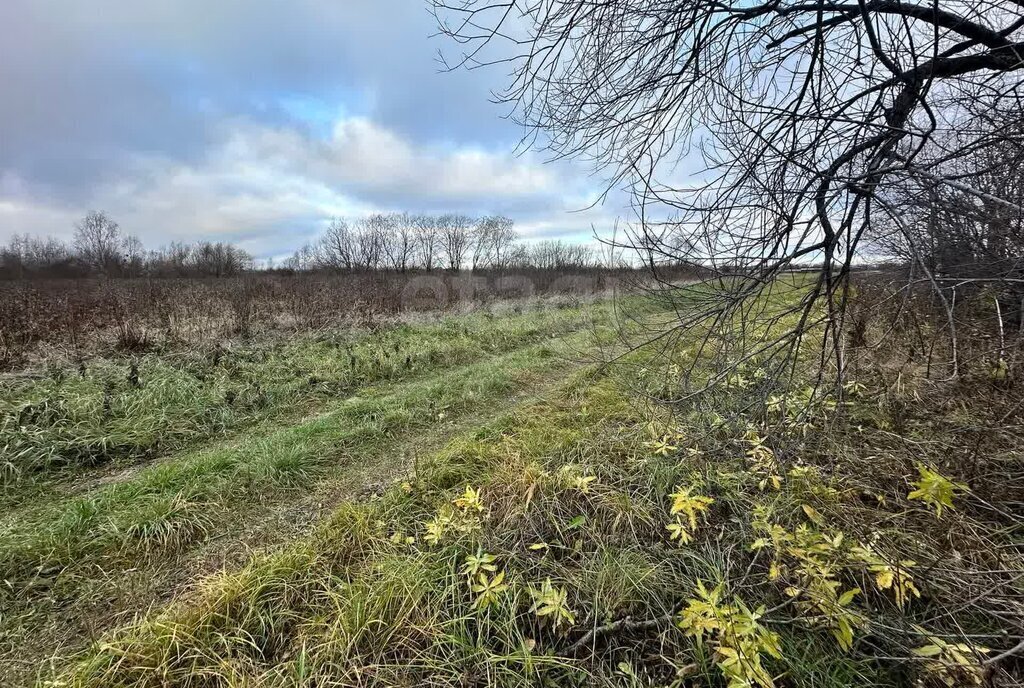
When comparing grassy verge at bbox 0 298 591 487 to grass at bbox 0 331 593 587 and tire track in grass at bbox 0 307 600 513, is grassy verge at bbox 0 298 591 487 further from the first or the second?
grass at bbox 0 331 593 587

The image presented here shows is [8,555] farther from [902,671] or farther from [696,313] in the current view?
[902,671]

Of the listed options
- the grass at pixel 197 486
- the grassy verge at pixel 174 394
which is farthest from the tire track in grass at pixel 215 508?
the grassy verge at pixel 174 394

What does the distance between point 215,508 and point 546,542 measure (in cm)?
283

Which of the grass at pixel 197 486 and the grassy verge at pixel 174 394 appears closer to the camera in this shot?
the grass at pixel 197 486

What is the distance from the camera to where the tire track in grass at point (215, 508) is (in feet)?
8.06

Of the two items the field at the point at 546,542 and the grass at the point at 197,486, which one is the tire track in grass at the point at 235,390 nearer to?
the field at the point at 546,542

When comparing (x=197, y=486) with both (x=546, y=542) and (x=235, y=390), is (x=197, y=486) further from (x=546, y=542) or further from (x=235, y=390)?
(x=546, y=542)

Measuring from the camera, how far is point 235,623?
219 cm

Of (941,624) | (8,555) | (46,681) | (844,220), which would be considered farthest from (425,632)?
(8,555)

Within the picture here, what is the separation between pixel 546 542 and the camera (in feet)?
8.80

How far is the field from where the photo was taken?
73.8 inches

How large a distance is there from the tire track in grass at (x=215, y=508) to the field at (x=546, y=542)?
0.07 ft

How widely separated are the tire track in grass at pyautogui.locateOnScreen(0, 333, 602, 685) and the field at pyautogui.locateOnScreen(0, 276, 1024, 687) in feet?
0.07

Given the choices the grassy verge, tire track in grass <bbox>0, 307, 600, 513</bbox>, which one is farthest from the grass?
the grassy verge
